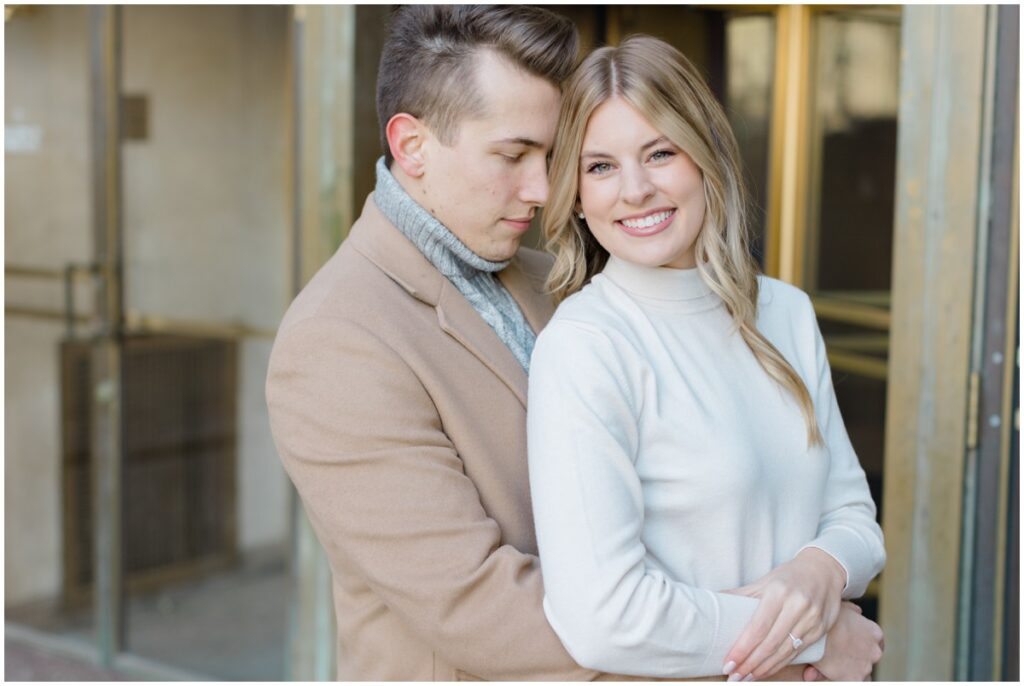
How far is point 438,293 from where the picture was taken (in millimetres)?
1904

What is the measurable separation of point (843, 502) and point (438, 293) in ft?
2.22

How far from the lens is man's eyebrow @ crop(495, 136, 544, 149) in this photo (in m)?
1.91

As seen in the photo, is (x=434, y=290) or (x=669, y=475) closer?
(x=669, y=475)

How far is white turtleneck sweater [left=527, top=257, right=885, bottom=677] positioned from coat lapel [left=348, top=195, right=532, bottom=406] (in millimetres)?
168

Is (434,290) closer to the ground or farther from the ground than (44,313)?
farther from the ground

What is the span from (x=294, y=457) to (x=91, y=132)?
2965mm

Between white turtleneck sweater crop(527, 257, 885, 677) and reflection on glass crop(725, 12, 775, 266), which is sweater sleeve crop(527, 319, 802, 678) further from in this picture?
reflection on glass crop(725, 12, 775, 266)

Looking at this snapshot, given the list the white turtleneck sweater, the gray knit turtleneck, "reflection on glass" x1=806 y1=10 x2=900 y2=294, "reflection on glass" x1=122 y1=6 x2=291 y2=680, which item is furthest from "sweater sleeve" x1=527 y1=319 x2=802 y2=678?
"reflection on glass" x1=122 y1=6 x2=291 y2=680

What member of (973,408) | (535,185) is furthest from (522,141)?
(973,408)

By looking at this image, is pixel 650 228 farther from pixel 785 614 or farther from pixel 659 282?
pixel 785 614

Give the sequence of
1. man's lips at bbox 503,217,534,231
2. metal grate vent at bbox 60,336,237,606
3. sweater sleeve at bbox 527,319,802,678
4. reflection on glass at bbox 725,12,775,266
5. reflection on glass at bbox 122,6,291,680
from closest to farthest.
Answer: sweater sleeve at bbox 527,319,802,678, man's lips at bbox 503,217,534,231, reflection on glass at bbox 725,12,775,266, reflection on glass at bbox 122,6,291,680, metal grate vent at bbox 60,336,237,606

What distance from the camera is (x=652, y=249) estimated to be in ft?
5.74

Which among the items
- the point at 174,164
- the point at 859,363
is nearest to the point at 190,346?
the point at 174,164

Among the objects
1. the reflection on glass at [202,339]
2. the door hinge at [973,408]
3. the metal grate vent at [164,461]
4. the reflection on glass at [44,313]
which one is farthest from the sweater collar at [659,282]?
the reflection on glass at [44,313]
